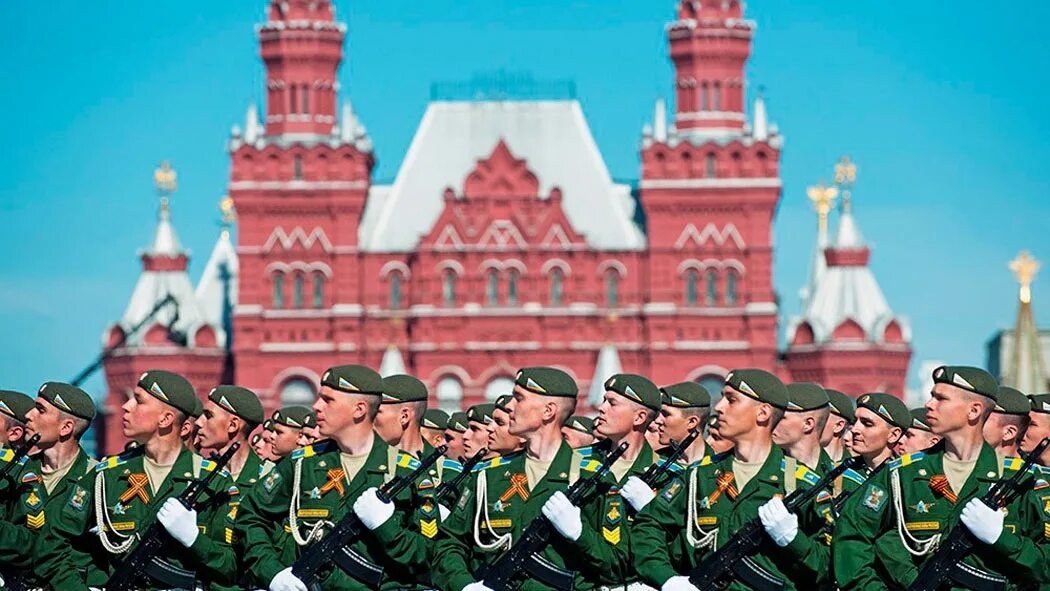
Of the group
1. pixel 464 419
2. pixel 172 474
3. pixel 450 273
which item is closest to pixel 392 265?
pixel 450 273

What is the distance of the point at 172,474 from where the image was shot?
39.1 ft

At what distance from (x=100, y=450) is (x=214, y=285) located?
6359 mm

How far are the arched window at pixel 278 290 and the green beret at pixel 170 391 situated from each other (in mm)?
53304

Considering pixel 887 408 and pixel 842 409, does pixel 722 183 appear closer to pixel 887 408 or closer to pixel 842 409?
pixel 842 409

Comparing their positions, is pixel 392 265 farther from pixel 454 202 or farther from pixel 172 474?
pixel 172 474

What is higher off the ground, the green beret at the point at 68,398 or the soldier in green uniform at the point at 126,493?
the green beret at the point at 68,398

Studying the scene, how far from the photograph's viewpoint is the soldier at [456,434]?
16500 millimetres

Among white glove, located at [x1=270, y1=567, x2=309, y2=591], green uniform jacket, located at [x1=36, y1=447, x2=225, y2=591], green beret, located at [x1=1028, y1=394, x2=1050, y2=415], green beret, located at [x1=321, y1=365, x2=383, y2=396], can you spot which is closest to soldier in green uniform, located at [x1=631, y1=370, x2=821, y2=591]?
green beret, located at [x1=321, y1=365, x2=383, y2=396]

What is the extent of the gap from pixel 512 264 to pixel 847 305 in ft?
28.5

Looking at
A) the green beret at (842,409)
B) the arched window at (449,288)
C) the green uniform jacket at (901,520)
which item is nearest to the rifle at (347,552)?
the green uniform jacket at (901,520)

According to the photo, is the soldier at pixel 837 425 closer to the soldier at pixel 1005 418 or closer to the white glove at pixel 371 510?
the soldier at pixel 1005 418

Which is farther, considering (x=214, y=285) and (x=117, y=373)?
(x=214, y=285)

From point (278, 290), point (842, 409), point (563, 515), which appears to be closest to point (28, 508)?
point (563, 515)

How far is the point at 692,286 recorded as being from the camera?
6494cm
